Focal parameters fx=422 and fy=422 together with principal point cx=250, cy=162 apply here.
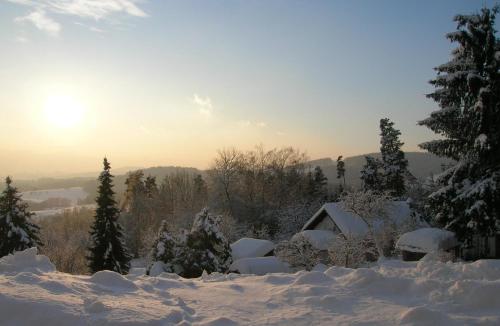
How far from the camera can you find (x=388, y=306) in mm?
7191

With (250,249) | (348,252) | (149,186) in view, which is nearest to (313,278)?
(348,252)

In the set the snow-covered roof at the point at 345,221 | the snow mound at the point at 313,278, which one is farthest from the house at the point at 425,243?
the snow mound at the point at 313,278

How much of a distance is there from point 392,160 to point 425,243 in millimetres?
21731

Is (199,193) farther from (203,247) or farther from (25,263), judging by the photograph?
(25,263)

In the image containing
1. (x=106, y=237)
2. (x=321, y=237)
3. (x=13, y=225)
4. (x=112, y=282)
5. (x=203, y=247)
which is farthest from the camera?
(x=321, y=237)

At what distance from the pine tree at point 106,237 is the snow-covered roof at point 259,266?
26.6 ft

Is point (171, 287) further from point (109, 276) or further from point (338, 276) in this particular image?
point (338, 276)

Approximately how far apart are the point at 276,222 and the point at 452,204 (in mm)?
33595

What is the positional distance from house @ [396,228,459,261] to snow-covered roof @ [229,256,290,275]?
8.90 metres

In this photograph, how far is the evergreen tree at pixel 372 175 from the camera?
164 feet

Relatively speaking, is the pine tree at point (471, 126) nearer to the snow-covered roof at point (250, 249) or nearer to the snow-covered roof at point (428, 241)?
the snow-covered roof at point (428, 241)

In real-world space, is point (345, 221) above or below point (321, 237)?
above

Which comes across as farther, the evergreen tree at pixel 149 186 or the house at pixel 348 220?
the evergreen tree at pixel 149 186

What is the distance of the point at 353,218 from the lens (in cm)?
3678
